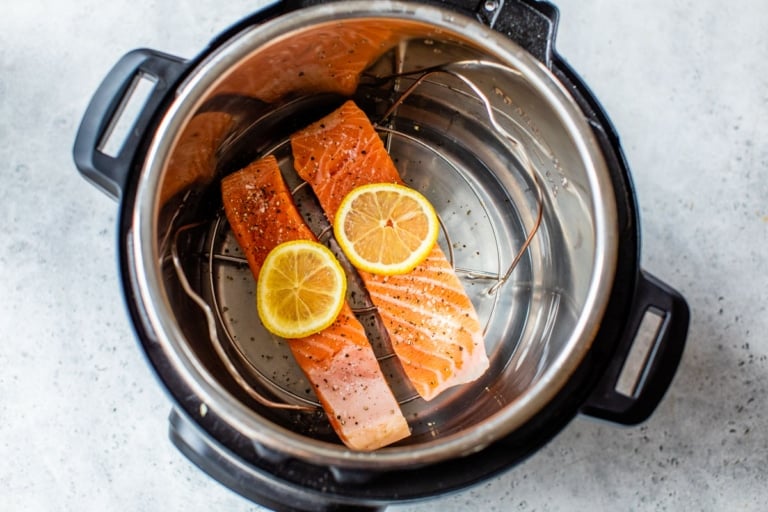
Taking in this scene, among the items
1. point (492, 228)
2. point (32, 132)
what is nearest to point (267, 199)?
point (492, 228)

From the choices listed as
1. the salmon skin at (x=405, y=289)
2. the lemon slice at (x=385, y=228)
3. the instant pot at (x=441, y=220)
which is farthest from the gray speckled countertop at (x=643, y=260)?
the lemon slice at (x=385, y=228)

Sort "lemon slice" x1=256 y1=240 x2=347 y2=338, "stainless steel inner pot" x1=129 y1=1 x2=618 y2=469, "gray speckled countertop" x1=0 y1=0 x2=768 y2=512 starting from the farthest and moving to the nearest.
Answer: "gray speckled countertop" x1=0 y1=0 x2=768 y2=512
"lemon slice" x1=256 y1=240 x2=347 y2=338
"stainless steel inner pot" x1=129 y1=1 x2=618 y2=469

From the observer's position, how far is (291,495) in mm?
1009

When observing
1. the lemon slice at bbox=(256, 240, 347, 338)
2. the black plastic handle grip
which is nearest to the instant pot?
the black plastic handle grip

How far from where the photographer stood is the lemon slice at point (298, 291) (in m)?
1.13

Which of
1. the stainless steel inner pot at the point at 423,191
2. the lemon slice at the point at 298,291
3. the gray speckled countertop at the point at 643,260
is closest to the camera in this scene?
the stainless steel inner pot at the point at 423,191

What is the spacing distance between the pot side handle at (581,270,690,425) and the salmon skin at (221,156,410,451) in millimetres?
352

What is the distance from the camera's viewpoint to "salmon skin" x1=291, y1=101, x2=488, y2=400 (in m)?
1.18

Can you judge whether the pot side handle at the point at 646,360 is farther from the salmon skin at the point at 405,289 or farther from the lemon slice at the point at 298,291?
the lemon slice at the point at 298,291

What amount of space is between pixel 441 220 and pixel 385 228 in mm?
154

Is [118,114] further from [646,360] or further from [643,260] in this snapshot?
[643,260]

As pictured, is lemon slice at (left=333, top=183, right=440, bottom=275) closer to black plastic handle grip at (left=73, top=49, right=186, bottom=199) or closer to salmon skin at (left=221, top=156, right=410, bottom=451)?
salmon skin at (left=221, top=156, right=410, bottom=451)

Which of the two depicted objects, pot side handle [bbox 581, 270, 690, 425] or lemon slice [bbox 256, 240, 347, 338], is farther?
lemon slice [bbox 256, 240, 347, 338]

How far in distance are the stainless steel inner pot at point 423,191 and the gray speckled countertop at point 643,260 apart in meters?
0.22
